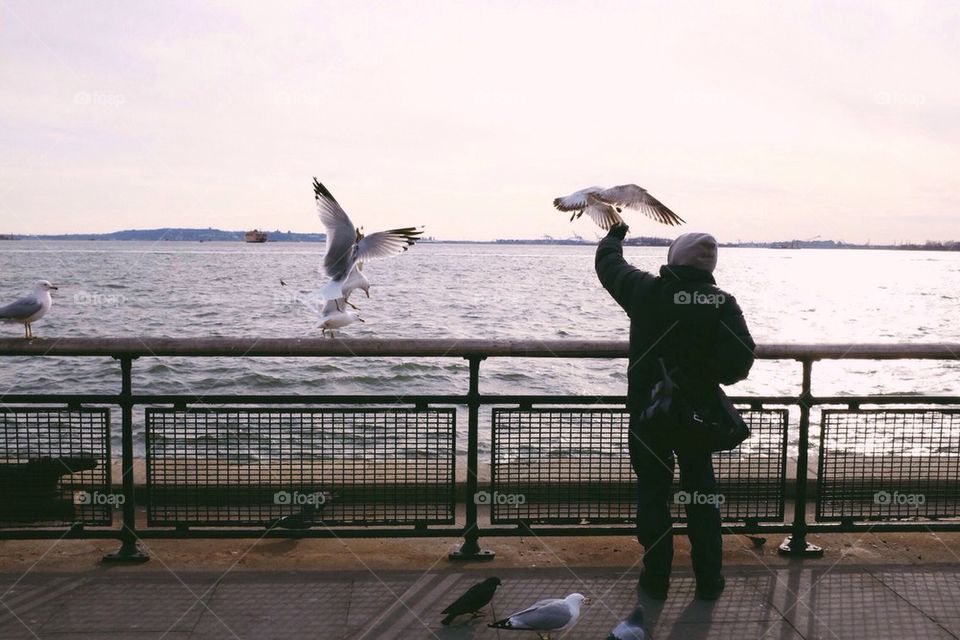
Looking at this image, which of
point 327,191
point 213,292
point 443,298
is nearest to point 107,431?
point 327,191

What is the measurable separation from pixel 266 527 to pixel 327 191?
8.85ft

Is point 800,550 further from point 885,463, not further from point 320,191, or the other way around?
point 320,191

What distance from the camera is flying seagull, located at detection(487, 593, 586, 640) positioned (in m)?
3.96

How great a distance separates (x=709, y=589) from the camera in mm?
4508

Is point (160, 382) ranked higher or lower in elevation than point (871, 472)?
lower

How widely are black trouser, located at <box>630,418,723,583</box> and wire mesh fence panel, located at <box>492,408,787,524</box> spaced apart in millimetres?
617

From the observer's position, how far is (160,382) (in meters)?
26.0

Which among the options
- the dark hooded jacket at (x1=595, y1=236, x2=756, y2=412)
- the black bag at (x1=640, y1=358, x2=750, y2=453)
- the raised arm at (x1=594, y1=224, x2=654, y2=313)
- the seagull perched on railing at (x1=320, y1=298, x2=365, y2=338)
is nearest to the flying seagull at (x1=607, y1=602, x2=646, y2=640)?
the black bag at (x1=640, y1=358, x2=750, y2=453)

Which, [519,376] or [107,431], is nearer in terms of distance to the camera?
[107,431]

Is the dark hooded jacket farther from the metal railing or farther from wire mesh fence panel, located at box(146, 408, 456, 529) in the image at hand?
wire mesh fence panel, located at box(146, 408, 456, 529)

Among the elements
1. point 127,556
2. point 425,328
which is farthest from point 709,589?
point 425,328

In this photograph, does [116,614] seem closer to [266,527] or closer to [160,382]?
[266,527]

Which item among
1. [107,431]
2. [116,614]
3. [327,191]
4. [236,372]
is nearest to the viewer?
[116,614]

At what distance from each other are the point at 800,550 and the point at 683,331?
1.82 m
